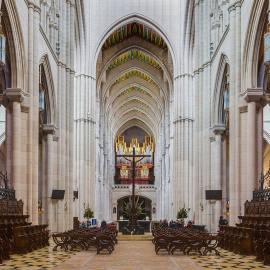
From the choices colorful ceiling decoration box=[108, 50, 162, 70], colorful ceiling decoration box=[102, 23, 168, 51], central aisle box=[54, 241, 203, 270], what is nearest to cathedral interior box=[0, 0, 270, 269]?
central aisle box=[54, 241, 203, 270]

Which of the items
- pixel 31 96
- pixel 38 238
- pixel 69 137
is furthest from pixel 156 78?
pixel 38 238

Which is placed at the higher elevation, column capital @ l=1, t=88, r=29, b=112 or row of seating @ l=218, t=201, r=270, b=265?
column capital @ l=1, t=88, r=29, b=112

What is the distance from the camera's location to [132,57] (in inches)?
1623

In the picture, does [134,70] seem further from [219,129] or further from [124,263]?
[124,263]

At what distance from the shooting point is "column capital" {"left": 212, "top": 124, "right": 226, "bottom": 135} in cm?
2055

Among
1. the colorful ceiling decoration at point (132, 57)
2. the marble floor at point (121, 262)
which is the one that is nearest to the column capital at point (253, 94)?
the marble floor at point (121, 262)

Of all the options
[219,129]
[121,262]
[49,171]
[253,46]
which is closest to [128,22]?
[219,129]

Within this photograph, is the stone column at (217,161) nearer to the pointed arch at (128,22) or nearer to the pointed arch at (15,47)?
the pointed arch at (15,47)

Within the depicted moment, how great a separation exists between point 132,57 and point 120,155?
1802 cm

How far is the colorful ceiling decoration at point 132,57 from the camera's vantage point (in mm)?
40234

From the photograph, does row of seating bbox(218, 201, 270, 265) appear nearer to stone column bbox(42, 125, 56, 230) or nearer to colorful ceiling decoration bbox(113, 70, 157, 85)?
stone column bbox(42, 125, 56, 230)

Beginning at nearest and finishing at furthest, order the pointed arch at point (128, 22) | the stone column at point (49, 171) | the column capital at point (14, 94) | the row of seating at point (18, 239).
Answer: the row of seating at point (18, 239) → the column capital at point (14, 94) → the stone column at point (49, 171) → the pointed arch at point (128, 22)

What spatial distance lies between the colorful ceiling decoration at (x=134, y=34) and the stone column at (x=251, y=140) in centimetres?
2172

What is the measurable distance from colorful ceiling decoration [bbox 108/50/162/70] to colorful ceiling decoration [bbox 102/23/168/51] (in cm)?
249
